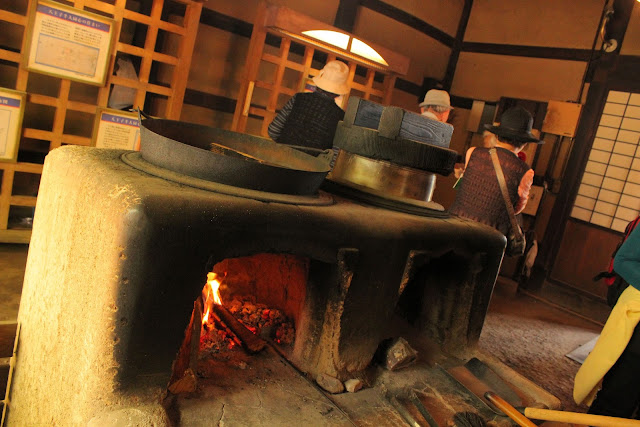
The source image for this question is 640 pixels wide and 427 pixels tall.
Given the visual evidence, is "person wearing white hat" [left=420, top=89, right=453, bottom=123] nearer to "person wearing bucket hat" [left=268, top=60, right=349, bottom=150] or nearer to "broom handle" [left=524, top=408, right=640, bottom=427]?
"person wearing bucket hat" [left=268, top=60, right=349, bottom=150]

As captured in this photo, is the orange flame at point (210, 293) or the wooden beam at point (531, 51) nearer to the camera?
the orange flame at point (210, 293)

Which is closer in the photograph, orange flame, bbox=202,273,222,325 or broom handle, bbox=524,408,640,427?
broom handle, bbox=524,408,640,427

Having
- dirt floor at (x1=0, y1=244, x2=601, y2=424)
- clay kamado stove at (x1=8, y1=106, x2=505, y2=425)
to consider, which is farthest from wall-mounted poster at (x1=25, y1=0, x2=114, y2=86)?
clay kamado stove at (x1=8, y1=106, x2=505, y2=425)

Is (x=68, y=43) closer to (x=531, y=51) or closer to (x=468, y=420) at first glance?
(x=468, y=420)

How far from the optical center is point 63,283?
6.41 feet

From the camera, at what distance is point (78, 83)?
499 centimetres

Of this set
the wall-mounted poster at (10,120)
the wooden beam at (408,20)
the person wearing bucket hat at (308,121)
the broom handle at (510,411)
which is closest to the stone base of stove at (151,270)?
the broom handle at (510,411)

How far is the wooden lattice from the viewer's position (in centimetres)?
433

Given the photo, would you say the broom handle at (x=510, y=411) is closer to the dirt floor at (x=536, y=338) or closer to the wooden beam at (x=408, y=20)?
the dirt floor at (x=536, y=338)

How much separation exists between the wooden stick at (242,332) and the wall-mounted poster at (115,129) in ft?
8.70

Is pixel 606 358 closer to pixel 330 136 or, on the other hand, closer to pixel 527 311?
pixel 330 136

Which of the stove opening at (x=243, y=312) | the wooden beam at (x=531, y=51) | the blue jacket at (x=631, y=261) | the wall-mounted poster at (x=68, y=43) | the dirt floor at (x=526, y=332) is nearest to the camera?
the stove opening at (x=243, y=312)

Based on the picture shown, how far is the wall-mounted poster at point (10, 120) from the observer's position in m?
4.12

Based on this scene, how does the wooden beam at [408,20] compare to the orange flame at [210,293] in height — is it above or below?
above
